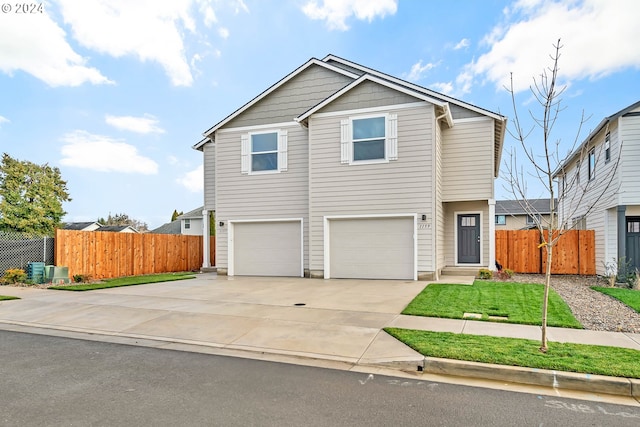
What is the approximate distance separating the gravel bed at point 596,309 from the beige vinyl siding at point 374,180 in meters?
3.95

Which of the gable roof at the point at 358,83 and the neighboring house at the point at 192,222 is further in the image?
the neighboring house at the point at 192,222

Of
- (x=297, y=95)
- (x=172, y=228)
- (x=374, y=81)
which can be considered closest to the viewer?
(x=374, y=81)

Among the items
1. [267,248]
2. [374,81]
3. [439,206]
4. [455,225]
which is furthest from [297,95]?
[455,225]

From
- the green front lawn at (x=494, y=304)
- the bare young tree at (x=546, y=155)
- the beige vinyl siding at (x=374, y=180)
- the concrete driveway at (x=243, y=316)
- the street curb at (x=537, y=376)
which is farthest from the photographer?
the beige vinyl siding at (x=374, y=180)

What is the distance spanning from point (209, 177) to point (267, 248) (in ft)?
16.7

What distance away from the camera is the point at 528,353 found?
4773 millimetres

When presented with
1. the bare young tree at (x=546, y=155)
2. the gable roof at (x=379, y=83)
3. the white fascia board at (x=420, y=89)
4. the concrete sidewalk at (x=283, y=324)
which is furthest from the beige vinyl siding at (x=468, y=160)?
the bare young tree at (x=546, y=155)

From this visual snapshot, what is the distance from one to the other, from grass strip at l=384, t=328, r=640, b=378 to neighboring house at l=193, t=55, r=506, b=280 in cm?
698

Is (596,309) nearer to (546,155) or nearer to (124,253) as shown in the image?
(546,155)

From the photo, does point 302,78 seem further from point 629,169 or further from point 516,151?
point 629,169

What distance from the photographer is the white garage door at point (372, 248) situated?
12641 millimetres

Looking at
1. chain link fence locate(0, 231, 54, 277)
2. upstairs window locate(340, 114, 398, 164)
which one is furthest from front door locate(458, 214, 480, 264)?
chain link fence locate(0, 231, 54, 277)

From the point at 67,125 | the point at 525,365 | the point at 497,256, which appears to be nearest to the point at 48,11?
the point at 67,125

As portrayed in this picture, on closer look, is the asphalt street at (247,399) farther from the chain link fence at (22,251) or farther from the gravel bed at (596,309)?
Result: the chain link fence at (22,251)
